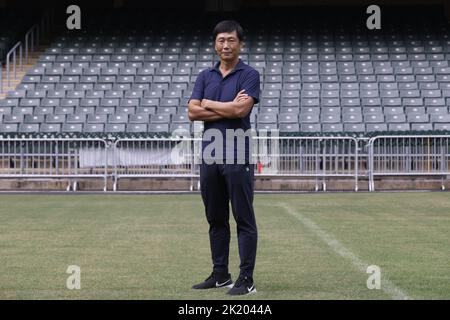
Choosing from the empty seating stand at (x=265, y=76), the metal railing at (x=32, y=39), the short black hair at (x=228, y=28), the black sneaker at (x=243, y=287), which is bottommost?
the black sneaker at (x=243, y=287)

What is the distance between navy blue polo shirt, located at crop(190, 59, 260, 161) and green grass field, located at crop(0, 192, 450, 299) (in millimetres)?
1267

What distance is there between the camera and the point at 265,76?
31.2 meters

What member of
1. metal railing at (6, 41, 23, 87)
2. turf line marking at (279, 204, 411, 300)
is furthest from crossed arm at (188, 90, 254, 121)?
metal railing at (6, 41, 23, 87)

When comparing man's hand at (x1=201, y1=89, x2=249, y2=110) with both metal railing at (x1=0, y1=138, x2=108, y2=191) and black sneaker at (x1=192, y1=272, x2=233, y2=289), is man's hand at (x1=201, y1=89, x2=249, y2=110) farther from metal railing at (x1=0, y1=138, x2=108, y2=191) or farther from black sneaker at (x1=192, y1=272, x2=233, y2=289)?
metal railing at (x1=0, y1=138, x2=108, y2=191)

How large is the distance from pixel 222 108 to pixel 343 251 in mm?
3428

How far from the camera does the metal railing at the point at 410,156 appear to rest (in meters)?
23.9

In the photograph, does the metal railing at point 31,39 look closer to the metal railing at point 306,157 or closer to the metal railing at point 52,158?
the metal railing at point 52,158

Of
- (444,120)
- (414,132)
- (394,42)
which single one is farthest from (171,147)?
(394,42)

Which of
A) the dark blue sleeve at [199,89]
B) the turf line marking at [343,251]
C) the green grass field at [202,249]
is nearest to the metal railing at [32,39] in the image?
the green grass field at [202,249]

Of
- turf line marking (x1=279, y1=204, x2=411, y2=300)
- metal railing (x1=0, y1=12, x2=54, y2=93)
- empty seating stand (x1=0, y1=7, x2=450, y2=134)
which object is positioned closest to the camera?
turf line marking (x1=279, y1=204, x2=411, y2=300)

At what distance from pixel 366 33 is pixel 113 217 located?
2036 cm

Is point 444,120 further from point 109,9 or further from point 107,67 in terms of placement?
point 109,9

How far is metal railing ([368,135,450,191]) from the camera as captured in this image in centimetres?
2386

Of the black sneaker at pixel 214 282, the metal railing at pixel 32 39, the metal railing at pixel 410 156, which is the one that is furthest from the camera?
the metal railing at pixel 32 39
